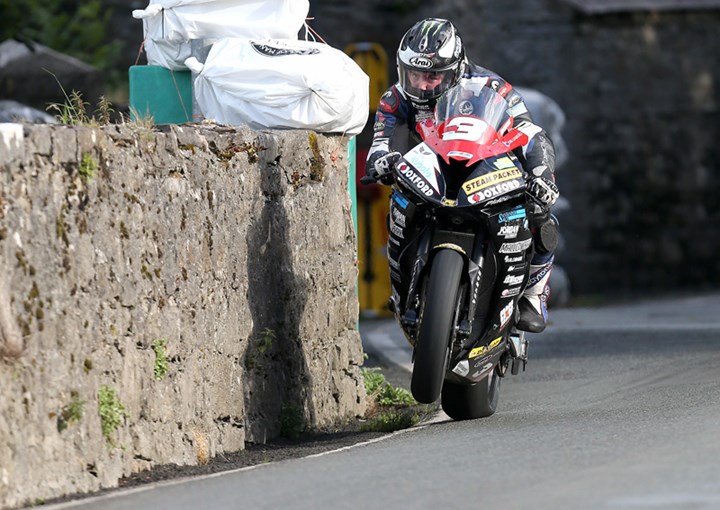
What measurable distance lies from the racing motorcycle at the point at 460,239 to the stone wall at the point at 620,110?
37.1 feet

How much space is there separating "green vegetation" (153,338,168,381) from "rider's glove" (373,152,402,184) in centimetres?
149

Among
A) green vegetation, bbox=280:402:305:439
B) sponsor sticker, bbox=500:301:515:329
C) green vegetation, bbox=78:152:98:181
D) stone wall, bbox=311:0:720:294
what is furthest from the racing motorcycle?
stone wall, bbox=311:0:720:294

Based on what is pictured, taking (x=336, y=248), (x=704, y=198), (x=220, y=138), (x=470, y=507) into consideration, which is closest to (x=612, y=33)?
(x=704, y=198)

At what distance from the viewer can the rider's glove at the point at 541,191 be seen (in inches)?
312

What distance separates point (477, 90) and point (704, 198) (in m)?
12.7

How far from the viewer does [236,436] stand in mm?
7820

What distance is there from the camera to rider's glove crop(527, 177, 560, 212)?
7.93 m

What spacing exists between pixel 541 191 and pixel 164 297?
1931 millimetres

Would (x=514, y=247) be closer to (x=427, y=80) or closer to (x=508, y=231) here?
(x=508, y=231)

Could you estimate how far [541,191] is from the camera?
793 centimetres

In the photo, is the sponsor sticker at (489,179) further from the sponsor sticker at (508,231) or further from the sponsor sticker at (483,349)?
the sponsor sticker at (483,349)

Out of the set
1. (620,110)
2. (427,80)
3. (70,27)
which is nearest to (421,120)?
(427,80)

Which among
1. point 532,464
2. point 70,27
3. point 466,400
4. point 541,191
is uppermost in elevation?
point 70,27

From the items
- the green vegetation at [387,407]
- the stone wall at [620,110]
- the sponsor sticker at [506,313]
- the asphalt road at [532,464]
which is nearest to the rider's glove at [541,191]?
the sponsor sticker at [506,313]
